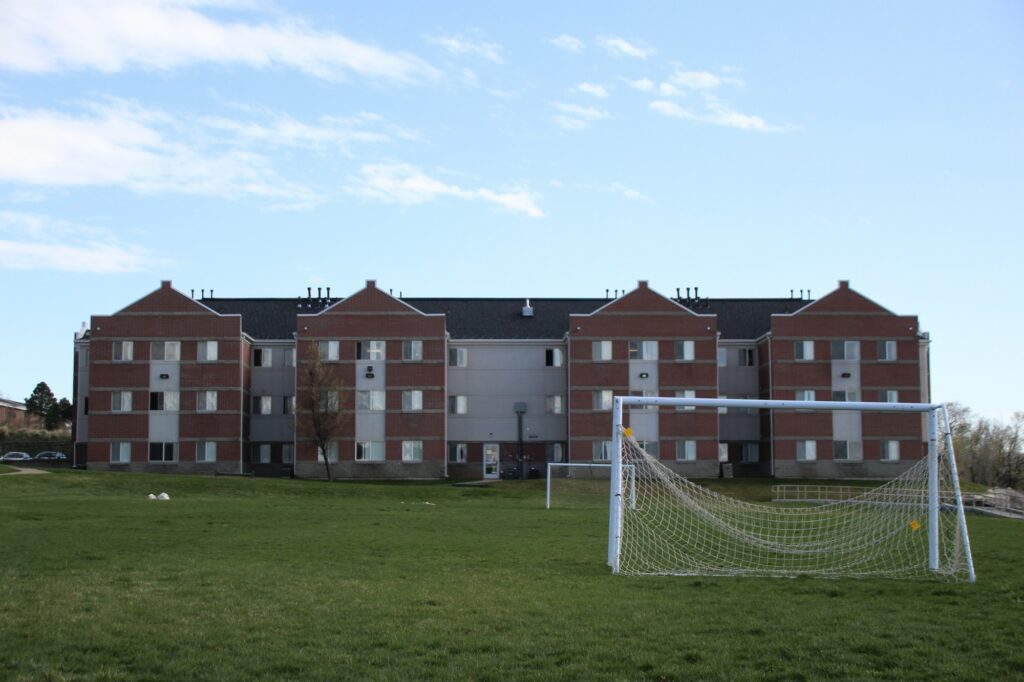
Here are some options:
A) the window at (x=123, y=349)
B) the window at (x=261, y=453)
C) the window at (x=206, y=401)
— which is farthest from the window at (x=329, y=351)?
the window at (x=123, y=349)

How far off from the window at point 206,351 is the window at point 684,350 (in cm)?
2973

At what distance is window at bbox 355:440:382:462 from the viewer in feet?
221

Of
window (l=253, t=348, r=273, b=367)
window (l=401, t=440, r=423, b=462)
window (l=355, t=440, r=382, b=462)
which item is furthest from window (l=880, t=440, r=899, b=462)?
window (l=253, t=348, r=273, b=367)

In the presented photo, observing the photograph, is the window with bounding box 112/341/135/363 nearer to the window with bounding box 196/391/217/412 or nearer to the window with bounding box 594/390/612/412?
the window with bounding box 196/391/217/412

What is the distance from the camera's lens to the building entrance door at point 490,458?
7094 centimetres

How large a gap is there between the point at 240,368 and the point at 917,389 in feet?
143

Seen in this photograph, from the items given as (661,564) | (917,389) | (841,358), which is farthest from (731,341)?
(661,564)

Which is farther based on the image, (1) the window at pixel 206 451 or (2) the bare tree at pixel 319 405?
(1) the window at pixel 206 451

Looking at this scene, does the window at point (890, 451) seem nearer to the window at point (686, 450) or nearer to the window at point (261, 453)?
the window at point (686, 450)

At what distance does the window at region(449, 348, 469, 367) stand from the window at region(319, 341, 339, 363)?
8.12m

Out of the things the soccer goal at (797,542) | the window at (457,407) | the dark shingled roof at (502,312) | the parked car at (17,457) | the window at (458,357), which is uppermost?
the dark shingled roof at (502,312)

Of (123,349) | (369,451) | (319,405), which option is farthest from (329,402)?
(123,349)

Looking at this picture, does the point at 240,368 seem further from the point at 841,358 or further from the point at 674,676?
the point at 674,676

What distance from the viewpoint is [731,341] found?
Result: 7219 cm
